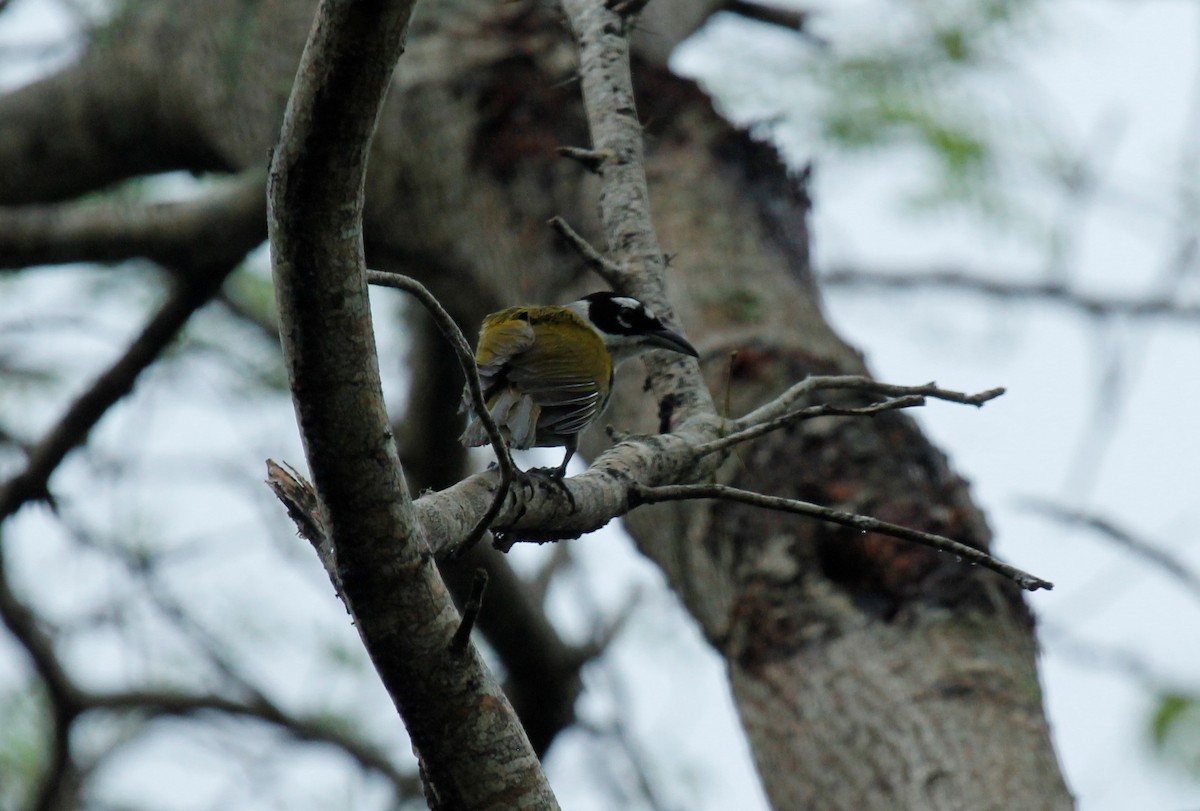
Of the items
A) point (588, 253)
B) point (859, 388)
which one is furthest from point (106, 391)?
point (859, 388)

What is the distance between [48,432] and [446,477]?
185 centimetres

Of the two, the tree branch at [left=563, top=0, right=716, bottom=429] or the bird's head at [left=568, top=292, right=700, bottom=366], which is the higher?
the tree branch at [left=563, top=0, right=716, bottom=429]

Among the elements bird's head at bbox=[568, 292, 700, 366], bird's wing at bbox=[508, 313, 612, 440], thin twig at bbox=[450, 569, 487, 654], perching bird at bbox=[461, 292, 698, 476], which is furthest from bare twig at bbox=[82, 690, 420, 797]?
thin twig at bbox=[450, 569, 487, 654]

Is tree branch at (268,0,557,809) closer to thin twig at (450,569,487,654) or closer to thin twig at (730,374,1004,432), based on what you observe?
thin twig at (450,569,487,654)

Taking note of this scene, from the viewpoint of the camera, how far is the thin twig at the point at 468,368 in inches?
74.6

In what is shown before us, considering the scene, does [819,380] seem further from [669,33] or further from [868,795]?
[669,33]

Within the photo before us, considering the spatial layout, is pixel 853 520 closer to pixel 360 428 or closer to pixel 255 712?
pixel 360 428

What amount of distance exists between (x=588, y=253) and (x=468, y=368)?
3.81 ft

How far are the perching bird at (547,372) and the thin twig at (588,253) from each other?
0.14 metres

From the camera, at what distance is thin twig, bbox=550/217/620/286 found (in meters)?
2.94

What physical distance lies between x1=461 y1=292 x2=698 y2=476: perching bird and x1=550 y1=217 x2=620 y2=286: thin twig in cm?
14

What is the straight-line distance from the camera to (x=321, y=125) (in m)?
1.67

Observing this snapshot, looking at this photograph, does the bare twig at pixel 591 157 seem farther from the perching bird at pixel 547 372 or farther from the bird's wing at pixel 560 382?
the bird's wing at pixel 560 382

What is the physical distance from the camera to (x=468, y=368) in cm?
198
